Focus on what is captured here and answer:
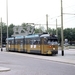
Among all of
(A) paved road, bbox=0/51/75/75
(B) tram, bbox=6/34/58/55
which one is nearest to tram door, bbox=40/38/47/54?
(B) tram, bbox=6/34/58/55

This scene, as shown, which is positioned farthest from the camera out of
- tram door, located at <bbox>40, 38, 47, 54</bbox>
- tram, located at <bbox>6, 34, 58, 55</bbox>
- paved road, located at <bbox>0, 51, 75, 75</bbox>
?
tram door, located at <bbox>40, 38, 47, 54</bbox>

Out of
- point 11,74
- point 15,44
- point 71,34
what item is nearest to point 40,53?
point 15,44

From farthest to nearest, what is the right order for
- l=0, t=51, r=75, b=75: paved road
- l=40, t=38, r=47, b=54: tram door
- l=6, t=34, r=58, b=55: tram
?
1. l=40, t=38, r=47, b=54: tram door
2. l=6, t=34, r=58, b=55: tram
3. l=0, t=51, r=75, b=75: paved road

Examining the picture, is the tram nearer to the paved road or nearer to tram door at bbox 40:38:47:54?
tram door at bbox 40:38:47:54

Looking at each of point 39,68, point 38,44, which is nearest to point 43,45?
point 38,44

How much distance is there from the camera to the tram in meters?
39.3

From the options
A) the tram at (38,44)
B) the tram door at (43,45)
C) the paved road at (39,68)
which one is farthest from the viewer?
the tram door at (43,45)

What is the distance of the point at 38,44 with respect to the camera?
41594 mm

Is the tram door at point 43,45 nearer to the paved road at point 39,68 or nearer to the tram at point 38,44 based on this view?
the tram at point 38,44

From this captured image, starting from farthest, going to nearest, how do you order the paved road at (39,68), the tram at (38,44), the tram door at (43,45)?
the tram door at (43,45), the tram at (38,44), the paved road at (39,68)

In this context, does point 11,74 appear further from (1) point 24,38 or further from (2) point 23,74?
(1) point 24,38

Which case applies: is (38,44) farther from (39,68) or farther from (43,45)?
(39,68)

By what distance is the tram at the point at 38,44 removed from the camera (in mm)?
39344

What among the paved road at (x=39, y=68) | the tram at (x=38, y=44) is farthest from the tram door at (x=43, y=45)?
the paved road at (x=39, y=68)
